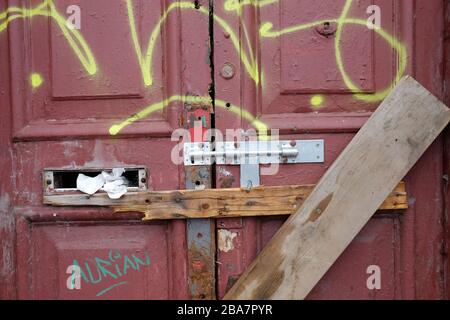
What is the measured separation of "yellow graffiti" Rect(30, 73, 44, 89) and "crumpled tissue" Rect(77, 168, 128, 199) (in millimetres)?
400

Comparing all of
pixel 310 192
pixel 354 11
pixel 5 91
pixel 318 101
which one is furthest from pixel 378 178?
pixel 5 91

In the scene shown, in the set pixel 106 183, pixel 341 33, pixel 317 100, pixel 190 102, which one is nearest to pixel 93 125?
pixel 106 183

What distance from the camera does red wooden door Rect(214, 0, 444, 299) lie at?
1854 mm

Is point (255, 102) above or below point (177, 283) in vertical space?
above

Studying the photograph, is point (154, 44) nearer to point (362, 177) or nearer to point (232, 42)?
point (232, 42)

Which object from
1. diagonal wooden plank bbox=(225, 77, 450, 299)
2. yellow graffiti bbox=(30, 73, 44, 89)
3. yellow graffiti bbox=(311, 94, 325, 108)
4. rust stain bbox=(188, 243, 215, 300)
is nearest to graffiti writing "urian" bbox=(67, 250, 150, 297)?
rust stain bbox=(188, 243, 215, 300)

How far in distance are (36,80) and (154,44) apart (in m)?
0.50

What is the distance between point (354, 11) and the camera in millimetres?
1852

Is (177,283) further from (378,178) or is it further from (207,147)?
(378,178)

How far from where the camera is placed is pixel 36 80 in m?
1.89

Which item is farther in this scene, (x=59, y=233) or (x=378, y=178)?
(x=59, y=233)

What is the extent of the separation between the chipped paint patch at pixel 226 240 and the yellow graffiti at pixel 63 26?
822 millimetres

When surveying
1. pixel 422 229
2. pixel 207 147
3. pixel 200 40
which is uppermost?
pixel 200 40

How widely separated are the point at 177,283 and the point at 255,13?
1119mm
